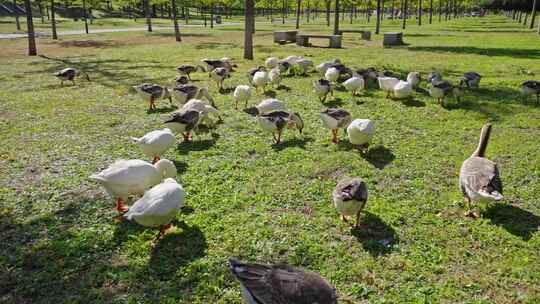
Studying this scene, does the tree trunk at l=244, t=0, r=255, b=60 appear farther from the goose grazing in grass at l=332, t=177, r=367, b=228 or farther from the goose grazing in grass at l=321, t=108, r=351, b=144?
the goose grazing in grass at l=332, t=177, r=367, b=228

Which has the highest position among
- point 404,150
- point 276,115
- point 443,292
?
point 276,115

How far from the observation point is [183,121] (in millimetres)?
9758

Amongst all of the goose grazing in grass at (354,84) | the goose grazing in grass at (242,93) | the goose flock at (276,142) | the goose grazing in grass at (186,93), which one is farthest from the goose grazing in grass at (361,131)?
the goose grazing in grass at (186,93)

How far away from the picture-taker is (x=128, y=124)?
12.1m

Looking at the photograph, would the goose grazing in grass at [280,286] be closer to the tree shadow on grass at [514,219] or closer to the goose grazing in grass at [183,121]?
the tree shadow on grass at [514,219]

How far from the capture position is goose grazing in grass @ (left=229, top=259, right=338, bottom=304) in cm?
412

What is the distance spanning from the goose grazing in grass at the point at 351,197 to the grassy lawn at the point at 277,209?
1.28 feet

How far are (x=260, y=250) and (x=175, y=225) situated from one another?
1.57m

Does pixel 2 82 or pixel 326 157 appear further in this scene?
pixel 2 82

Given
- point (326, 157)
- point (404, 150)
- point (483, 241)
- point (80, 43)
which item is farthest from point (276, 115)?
point (80, 43)

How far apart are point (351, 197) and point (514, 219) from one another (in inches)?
117

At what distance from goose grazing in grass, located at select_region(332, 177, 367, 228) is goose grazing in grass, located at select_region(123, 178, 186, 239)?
2439mm

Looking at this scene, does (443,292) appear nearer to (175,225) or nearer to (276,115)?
(175,225)

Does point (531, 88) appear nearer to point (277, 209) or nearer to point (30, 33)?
point (277, 209)
